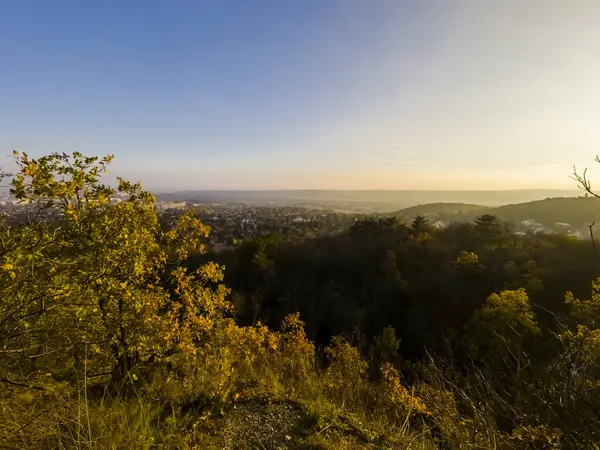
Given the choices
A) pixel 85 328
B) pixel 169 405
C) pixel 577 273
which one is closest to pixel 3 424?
pixel 85 328

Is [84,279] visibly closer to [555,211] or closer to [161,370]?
[161,370]

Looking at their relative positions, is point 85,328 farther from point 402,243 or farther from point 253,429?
point 402,243

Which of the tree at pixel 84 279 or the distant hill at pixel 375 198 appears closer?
the tree at pixel 84 279

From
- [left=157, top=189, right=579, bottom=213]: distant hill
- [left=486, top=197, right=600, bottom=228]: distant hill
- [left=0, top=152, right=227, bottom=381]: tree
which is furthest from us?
[left=157, top=189, right=579, bottom=213]: distant hill

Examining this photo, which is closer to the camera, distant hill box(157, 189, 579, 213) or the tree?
the tree

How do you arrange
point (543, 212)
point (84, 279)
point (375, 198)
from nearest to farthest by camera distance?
point (84, 279)
point (543, 212)
point (375, 198)

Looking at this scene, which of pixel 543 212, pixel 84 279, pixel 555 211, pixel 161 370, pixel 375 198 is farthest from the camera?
pixel 375 198

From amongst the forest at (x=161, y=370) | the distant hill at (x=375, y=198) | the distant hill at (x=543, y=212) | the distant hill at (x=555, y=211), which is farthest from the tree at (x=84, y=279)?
the distant hill at (x=375, y=198)

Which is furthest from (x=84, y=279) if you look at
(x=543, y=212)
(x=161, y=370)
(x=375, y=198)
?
(x=375, y=198)

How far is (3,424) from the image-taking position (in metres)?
3.09

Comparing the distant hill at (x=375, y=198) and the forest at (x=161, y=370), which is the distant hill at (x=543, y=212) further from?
the forest at (x=161, y=370)

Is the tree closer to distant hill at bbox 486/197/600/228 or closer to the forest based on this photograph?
the forest

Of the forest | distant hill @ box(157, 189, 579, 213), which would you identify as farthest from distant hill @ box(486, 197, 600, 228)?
the forest

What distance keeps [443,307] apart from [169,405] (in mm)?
37971
